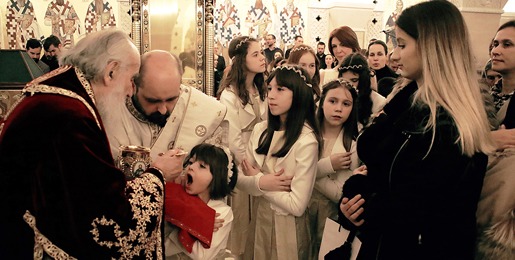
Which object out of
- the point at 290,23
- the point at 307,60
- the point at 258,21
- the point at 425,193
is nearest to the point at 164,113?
the point at 425,193

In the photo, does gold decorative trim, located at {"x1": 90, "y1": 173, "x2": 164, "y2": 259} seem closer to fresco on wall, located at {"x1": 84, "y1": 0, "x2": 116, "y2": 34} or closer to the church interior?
the church interior

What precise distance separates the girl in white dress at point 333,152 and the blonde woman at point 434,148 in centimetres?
118

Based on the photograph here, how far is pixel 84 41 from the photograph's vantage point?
2.04 metres

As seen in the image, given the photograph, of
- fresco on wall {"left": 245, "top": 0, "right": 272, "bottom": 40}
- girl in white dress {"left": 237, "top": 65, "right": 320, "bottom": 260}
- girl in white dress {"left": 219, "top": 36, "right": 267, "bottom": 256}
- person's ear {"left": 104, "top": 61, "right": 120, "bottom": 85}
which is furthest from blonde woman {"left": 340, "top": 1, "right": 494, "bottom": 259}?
fresco on wall {"left": 245, "top": 0, "right": 272, "bottom": 40}

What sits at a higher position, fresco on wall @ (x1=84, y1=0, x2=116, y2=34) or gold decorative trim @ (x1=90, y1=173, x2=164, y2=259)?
gold decorative trim @ (x1=90, y1=173, x2=164, y2=259)

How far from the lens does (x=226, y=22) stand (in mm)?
12555

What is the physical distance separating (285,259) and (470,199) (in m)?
1.49

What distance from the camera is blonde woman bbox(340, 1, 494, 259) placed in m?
1.83

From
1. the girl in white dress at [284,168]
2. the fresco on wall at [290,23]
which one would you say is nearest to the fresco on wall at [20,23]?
the fresco on wall at [290,23]

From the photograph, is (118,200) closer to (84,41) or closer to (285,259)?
(84,41)

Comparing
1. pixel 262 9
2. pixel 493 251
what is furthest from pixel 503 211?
pixel 262 9

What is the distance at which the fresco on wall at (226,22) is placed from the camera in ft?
40.7

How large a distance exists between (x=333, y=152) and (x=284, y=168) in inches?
15.3

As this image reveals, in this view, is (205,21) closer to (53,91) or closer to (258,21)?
(53,91)
